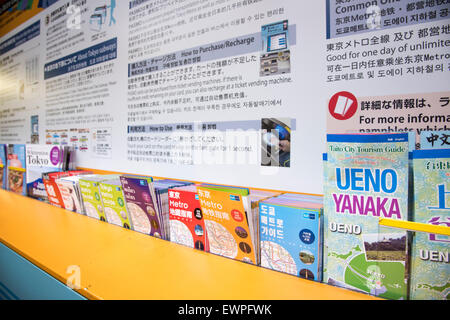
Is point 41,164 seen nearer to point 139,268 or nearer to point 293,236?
point 139,268

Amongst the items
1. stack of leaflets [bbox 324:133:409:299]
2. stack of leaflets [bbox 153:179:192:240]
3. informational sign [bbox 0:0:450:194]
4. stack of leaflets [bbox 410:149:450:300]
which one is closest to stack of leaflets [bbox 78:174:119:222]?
informational sign [bbox 0:0:450:194]

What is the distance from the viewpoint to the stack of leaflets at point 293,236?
0.95 m

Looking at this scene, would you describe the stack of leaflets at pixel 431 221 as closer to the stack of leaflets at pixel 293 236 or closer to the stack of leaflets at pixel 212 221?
the stack of leaflets at pixel 293 236

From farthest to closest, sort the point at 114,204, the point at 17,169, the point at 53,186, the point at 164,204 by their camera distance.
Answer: the point at 17,169, the point at 53,186, the point at 114,204, the point at 164,204

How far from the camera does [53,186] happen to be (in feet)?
6.79

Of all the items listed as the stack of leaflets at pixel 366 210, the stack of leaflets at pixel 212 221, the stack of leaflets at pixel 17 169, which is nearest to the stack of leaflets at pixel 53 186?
the stack of leaflets at pixel 17 169

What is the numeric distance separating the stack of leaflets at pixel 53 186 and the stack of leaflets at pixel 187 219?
1154 mm

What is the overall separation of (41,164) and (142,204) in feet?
4.84

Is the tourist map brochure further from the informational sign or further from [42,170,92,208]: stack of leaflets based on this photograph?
[42,170,92,208]: stack of leaflets

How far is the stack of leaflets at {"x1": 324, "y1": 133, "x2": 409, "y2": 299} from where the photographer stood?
80 cm

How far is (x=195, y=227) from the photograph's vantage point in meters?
1.26

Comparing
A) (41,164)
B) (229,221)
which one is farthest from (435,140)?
(41,164)
